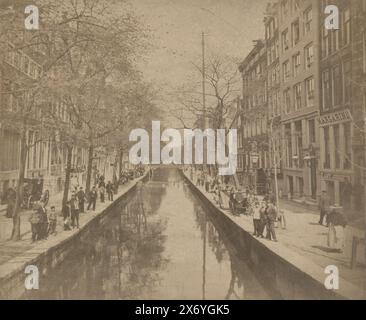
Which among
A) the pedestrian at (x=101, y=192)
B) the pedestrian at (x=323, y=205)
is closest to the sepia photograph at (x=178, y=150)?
the pedestrian at (x=323, y=205)

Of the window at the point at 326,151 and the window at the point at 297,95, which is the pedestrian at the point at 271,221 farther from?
the window at the point at 297,95

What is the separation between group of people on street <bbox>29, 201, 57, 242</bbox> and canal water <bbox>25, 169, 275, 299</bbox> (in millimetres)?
1114

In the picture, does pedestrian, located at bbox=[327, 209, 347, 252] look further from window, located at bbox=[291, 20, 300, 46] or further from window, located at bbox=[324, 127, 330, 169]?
window, located at bbox=[291, 20, 300, 46]

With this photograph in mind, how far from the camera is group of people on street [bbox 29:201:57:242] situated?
12.3 m

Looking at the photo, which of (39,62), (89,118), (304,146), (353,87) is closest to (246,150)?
(304,146)

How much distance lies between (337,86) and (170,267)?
7628 millimetres

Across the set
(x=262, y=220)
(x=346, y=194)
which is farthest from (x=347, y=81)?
(x=262, y=220)

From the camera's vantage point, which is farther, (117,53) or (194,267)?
(117,53)

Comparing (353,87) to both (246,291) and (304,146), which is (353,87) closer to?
(304,146)

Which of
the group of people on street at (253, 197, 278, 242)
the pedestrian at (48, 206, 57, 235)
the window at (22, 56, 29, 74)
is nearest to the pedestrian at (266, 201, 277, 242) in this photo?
the group of people on street at (253, 197, 278, 242)

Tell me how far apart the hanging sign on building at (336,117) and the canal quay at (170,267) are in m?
→ 3.66

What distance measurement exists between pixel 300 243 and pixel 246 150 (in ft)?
19.5

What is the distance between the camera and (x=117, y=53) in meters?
12.1

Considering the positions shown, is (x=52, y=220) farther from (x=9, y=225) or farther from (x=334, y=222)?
(x=334, y=222)
